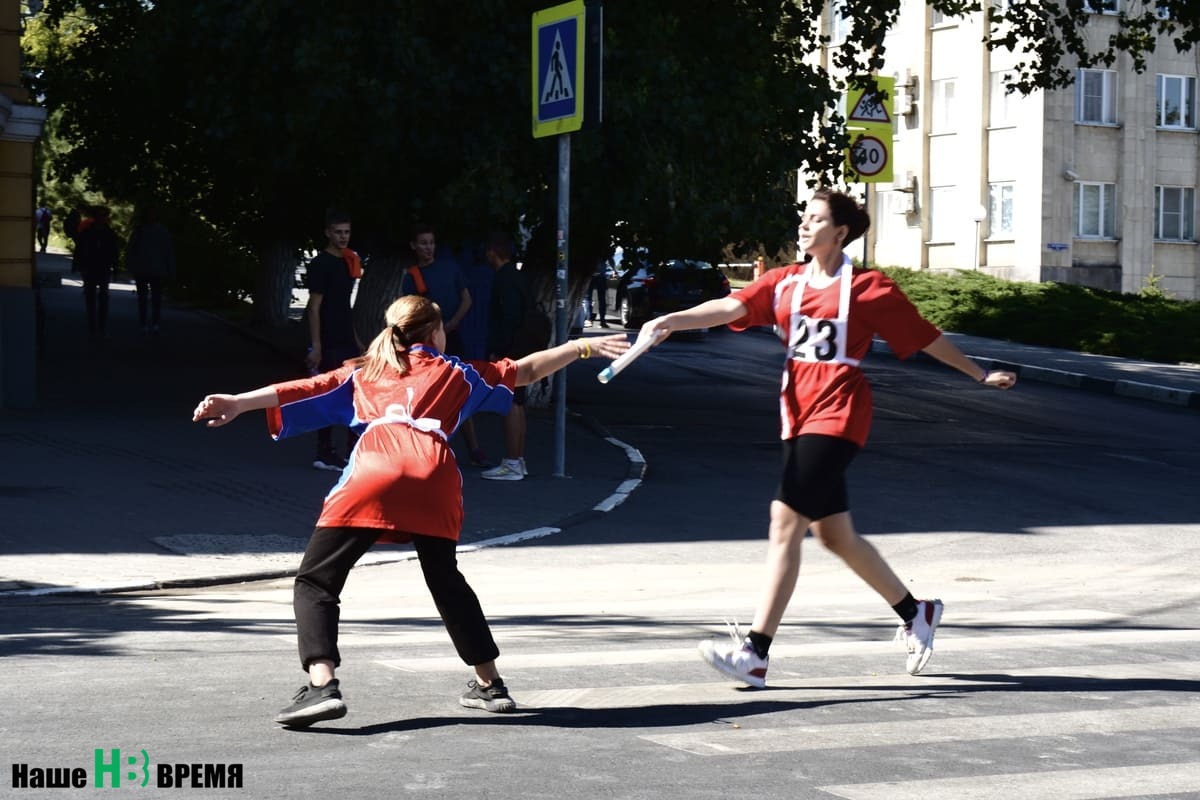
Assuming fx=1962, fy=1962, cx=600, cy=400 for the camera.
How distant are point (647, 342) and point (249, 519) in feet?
19.5

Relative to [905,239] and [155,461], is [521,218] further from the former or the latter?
[905,239]

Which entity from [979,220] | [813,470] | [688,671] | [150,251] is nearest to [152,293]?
[150,251]

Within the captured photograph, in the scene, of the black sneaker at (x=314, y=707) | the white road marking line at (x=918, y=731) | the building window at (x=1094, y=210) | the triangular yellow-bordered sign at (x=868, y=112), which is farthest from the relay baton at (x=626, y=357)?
the building window at (x=1094, y=210)

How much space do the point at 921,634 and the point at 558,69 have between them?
7975 millimetres

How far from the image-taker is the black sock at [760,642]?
24.2 ft

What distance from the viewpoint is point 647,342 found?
703cm

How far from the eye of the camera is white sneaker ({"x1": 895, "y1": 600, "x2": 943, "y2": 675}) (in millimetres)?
7641

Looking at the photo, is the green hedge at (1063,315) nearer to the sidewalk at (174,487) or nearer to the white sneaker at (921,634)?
the sidewalk at (174,487)

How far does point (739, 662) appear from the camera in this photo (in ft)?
23.9

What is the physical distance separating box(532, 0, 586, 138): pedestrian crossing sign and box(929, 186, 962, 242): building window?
39277 millimetres

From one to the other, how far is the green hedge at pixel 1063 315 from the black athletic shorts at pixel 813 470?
23.5 m

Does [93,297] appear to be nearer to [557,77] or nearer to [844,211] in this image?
[557,77]

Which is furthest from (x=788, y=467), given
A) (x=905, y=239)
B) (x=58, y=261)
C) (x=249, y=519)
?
(x=58, y=261)

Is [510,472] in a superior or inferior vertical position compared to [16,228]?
inferior
